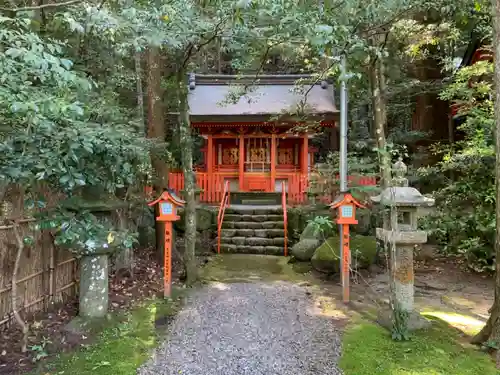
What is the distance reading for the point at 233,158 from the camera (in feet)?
48.8

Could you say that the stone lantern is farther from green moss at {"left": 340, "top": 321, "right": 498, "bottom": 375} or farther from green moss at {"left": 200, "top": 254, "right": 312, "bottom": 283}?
green moss at {"left": 200, "top": 254, "right": 312, "bottom": 283}

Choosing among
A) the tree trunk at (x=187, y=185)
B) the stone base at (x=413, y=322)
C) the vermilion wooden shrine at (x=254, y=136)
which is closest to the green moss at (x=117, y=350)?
the tree trunk at (x=187, y=185)

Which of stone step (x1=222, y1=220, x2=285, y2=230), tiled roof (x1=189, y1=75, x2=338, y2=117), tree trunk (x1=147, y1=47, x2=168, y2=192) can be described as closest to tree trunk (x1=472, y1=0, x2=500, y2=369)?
tree trunk (x1=147, y1=47, x2=168, y2=192)

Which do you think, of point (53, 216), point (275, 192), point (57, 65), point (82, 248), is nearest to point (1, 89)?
point (57, 65)

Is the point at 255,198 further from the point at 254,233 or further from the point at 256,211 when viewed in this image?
the point at 254,233

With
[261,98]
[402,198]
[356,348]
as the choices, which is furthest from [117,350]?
[261,98]

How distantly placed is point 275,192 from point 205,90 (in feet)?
17.8

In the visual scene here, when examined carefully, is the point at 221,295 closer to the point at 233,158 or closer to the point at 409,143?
the point at 233,158

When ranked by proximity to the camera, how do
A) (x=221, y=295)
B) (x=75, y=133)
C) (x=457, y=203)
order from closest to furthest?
(x=75, y=133) → (x=221, y=295) → (x=457, y=203)

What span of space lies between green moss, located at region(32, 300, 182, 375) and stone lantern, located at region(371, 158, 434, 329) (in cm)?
295

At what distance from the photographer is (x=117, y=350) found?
3900mm

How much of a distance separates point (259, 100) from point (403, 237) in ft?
34.3

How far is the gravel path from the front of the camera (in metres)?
3.66

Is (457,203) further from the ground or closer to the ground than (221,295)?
further from the ground
